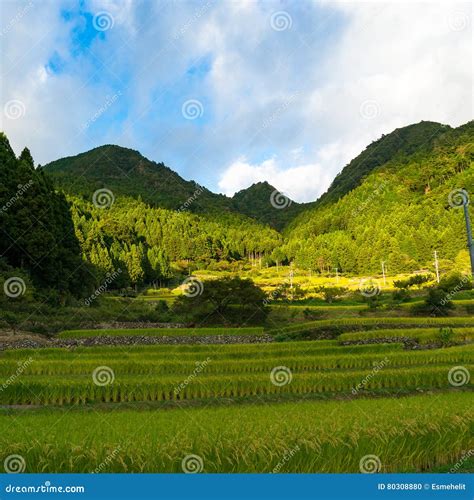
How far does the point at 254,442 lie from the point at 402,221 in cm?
11375

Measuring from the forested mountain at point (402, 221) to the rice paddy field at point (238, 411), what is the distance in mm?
53689

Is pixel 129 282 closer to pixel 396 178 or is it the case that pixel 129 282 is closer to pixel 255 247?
pixel 255 247

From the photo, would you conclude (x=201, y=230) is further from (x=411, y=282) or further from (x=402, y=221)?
(x=411, y=282)

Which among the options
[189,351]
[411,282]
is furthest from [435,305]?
[189,351]

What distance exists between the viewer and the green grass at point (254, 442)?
6410mm

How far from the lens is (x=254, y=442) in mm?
6742

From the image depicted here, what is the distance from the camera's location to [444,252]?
286 feet

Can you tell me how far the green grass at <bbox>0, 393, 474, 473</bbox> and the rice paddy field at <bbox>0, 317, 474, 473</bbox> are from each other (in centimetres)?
2

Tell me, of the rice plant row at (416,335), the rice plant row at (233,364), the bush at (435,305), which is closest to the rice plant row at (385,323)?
the rice plant row at (416,335)

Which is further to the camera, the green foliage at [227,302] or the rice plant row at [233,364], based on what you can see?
the green foliage at [227,302]

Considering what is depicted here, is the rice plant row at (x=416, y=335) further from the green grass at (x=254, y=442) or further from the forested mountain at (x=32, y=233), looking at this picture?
the forested mountain at (x=32, y=233)

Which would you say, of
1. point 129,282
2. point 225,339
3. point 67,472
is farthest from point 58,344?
point 129,282

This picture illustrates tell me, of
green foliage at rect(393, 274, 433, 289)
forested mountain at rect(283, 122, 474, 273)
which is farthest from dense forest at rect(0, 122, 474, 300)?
green foliage at rect(393, 274, 433, 289)

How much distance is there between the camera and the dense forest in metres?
40.7
